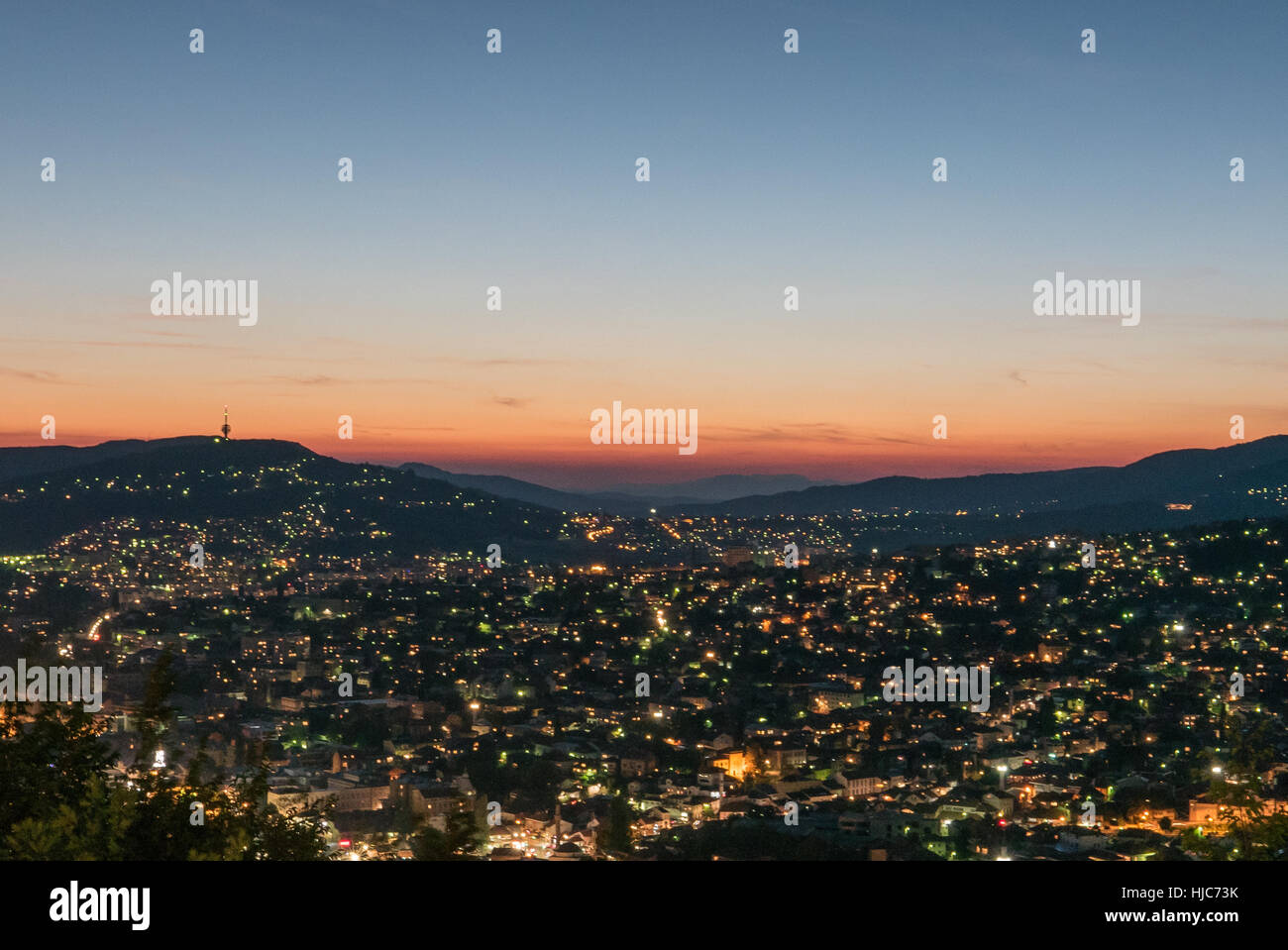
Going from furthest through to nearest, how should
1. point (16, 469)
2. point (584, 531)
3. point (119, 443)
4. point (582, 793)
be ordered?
point (119, 443), point (16, 469), point (584, 531), point (582, 793)

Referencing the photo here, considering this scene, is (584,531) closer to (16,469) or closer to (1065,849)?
(16,469)

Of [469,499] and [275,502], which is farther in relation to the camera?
[469,499]

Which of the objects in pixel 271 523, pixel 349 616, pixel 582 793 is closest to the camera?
pixel 582 793

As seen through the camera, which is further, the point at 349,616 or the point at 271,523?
the point at 271,523

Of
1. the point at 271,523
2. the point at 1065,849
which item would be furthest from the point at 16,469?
the point at 1065,849
